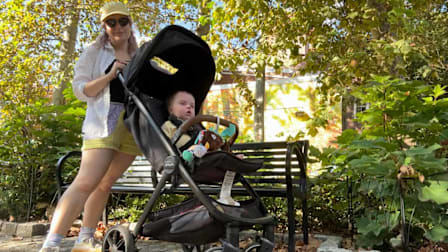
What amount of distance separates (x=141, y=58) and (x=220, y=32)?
418 centimetres

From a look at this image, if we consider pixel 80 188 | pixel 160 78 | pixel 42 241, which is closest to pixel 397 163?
pixel 160 78

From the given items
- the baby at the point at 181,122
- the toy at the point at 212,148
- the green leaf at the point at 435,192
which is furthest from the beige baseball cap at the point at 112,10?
the green leaf at the point at 435,192

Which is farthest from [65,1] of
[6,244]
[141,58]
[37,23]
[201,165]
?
[201,165]

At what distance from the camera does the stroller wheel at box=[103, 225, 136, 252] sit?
2660 mm

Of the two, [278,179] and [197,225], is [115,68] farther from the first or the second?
[278,179]

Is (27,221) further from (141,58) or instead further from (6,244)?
(141,58)

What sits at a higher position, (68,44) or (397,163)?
(68,44)

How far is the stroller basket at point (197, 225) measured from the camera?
7.52 ft

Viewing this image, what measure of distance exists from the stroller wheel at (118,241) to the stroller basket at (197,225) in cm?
14

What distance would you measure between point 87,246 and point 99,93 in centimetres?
114

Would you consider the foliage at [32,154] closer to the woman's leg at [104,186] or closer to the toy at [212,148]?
the woman's leg at [104,186]

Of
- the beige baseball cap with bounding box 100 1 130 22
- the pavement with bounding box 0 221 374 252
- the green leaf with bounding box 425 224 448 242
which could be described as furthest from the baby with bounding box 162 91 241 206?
the green leaf with bounding box 425 224 448 242

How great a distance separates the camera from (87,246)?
3.01 metres

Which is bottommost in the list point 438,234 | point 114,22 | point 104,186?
point 438,234
